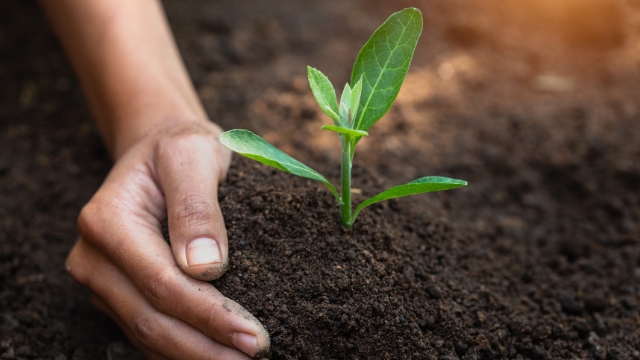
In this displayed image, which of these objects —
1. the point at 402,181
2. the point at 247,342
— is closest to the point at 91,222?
the point at 247,342

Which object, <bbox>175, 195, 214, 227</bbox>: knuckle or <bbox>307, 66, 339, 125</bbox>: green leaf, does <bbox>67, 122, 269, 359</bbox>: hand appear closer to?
<bbox>175, 195, 214, 227</bbox>: knuckle

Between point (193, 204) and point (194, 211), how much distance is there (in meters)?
0.02

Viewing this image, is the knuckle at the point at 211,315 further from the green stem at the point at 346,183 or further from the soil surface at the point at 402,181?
the green stem at the point at 346,183

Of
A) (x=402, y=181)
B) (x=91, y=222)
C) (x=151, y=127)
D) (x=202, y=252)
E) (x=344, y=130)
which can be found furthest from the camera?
(x=402, y=181)

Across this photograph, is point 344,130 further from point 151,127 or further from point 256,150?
point 151,127

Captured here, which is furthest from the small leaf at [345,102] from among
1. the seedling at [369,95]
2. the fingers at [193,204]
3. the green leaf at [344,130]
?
the fingers at [193,204]

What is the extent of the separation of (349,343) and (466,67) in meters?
2.17

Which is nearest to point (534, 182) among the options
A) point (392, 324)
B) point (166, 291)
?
point (392, 324)

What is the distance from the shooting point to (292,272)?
Result: 145cm

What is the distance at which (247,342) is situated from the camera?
4.21 ft

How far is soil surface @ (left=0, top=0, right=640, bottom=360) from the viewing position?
1471mm

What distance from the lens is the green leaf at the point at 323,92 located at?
1353mm

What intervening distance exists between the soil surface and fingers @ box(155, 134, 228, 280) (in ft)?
0.23

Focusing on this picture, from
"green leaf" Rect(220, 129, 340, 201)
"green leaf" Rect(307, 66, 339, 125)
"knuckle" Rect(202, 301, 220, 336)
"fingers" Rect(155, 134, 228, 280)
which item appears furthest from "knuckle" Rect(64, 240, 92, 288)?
"green leaf" Rect(307, 66, 339, 125)
